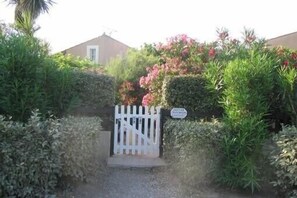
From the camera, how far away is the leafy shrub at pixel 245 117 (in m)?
6.40

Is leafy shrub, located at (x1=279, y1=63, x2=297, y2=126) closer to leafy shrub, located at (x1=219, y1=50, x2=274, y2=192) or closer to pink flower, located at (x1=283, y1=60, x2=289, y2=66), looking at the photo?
leafy shrub, located at (x1=219, y1=50, x2=274, y2=192)

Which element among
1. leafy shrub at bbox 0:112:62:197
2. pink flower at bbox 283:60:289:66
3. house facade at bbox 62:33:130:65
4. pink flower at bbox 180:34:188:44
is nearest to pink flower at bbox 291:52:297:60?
pink flower at bbox 283:60:289:66

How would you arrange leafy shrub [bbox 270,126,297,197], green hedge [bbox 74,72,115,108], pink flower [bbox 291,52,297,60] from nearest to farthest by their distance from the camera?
1. leafy shrub [bbox 270,126,297,197]
2. green hedge [bbox 74,72,115,108]
3. pink flower [bbox 291,52,297,60]

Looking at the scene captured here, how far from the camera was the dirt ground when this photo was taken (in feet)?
20.2

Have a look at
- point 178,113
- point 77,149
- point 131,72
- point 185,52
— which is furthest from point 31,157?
point 131,72

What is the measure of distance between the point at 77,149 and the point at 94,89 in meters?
2.73

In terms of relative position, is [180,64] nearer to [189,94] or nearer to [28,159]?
[189,94]

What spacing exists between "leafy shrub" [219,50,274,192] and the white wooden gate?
1.87 metres

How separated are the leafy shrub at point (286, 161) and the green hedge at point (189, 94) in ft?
7.80

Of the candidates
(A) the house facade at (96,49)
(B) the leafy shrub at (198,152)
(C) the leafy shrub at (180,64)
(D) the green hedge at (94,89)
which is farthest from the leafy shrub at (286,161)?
(A) the house facade at (96,49)

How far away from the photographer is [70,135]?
5.64 meters

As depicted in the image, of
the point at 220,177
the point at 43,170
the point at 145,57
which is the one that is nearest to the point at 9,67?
the point at 43,170

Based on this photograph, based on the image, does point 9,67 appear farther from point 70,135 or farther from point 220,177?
point 220,177

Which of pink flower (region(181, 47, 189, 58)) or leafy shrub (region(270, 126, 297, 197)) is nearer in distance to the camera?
leafy shrub (region(270, 126, 297, 197))
